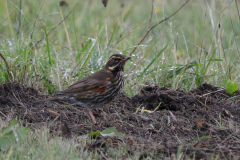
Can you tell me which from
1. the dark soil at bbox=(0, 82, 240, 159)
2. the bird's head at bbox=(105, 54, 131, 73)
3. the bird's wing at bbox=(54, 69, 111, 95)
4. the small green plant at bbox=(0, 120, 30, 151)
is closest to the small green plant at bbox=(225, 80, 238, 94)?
the dark soil at bbox=(0, 82, 240, 159)

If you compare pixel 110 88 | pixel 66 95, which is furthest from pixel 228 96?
pixel 66 95

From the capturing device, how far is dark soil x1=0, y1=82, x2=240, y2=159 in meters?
4.18

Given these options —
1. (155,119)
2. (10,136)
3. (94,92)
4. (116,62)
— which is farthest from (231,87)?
(10,136)

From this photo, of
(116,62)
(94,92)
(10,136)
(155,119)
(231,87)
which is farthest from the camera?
(231,87)

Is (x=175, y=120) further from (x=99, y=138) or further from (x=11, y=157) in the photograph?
(x=11, y=157)

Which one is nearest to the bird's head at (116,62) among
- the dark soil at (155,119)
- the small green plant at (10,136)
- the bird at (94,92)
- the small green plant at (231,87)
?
the bird at (94,92)

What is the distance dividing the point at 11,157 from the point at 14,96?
2424 millimetres

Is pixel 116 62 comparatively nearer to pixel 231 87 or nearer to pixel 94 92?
pixel 94 92

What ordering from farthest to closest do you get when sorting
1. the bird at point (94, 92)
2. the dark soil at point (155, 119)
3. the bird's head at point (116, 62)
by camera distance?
the bird's head at point (116, 62), the bird at point (94, 92), the dark soil at point (155, 119)

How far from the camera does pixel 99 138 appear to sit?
4391 mm

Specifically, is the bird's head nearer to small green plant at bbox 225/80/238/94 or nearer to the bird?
the bird

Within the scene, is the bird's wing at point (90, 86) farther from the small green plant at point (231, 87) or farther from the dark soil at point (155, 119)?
the small green plant at point (231, 87)

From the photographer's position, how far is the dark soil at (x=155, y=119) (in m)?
4.18

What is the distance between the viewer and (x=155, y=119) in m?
5.50
